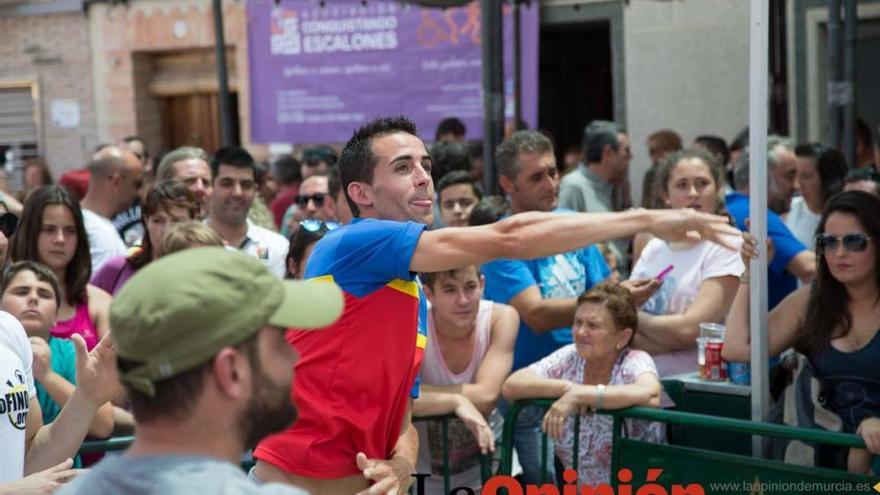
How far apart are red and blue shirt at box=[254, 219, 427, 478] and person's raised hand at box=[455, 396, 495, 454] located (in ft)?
3.34

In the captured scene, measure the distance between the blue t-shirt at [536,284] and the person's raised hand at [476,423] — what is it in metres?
0.80

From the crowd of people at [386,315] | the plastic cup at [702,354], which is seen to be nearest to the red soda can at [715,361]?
the plastic cup at [702,354]

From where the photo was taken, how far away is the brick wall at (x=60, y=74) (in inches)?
639

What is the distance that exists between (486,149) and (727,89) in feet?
20.5

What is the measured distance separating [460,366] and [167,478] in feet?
10.3

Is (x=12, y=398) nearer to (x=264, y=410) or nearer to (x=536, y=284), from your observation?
(x=264, y=410)

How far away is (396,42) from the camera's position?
12.8 metres

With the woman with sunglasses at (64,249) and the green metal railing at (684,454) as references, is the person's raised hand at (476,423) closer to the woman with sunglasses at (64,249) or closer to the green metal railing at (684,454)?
the green metal railing at (684,454)

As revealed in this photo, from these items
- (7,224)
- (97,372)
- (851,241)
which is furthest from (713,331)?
(7,224)

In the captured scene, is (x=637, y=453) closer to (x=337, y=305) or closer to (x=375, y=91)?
(x=337, y=305)

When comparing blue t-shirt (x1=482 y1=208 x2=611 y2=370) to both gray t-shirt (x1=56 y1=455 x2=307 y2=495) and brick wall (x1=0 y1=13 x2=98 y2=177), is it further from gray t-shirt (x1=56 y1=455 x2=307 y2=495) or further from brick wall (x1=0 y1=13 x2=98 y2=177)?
brick wall (x1=0 y1=13 x2=98 y2=177)

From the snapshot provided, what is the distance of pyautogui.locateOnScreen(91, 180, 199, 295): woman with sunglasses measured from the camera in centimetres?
599

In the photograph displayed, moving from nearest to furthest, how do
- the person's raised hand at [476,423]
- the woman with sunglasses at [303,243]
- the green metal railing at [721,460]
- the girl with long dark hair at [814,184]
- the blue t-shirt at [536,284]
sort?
the green metal railing at [721,460]
the person's raised hand at [476,423]
the woman with sunglasses at [303,243]
the blue t-shirt at [536,284]
the girl with long dark hair at [814,184]

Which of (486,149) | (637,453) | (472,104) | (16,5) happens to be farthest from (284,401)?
(16,5)
